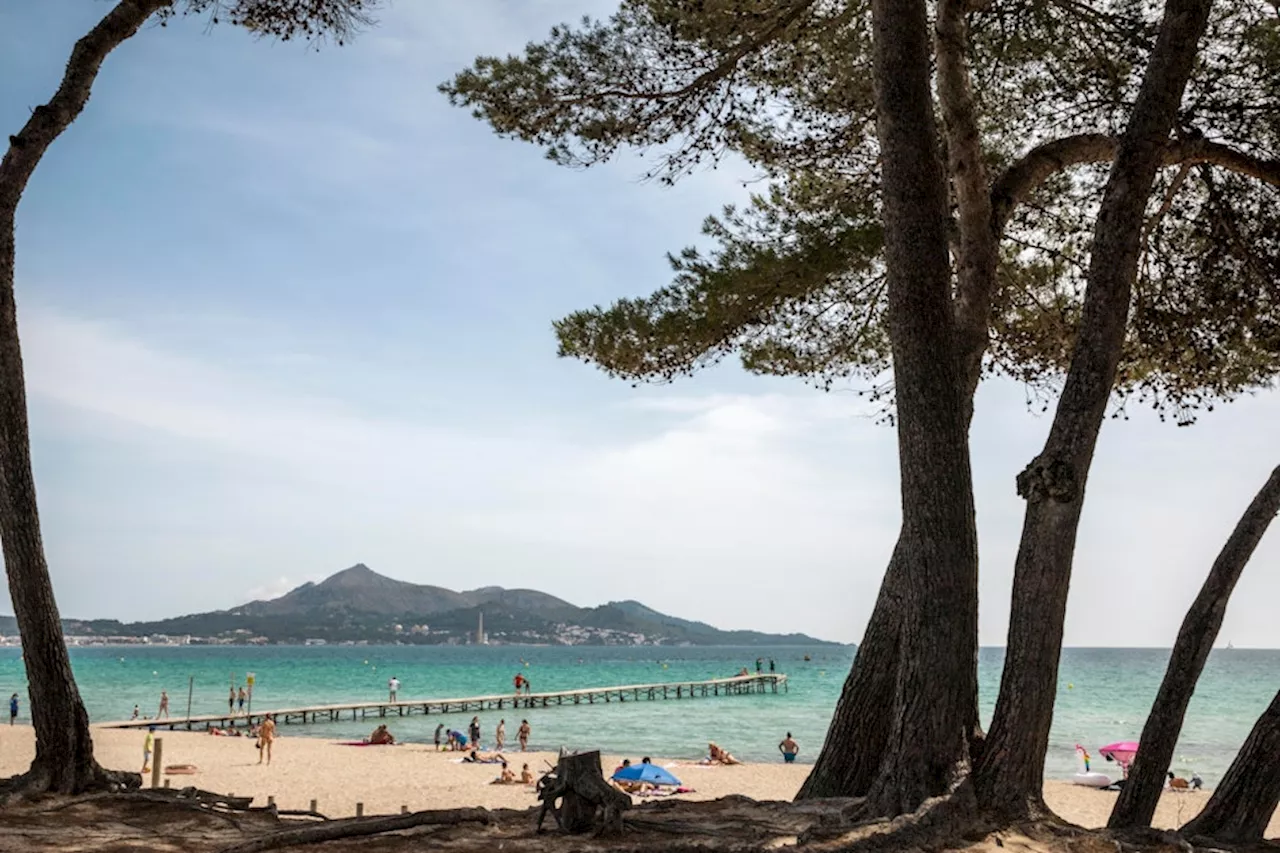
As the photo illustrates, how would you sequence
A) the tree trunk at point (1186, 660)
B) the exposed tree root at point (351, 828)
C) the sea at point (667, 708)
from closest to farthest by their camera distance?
the exposed tree root at point (351, 828)
the tree trunk at point (1186, 660)
the sea at point (667, 708)

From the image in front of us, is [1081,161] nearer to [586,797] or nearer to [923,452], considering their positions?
[923,452]

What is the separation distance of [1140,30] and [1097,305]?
9.68 feet

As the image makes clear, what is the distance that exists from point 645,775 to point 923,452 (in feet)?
54.9

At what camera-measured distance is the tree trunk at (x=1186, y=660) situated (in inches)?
229

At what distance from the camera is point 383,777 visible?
967 inches

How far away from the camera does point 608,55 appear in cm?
815

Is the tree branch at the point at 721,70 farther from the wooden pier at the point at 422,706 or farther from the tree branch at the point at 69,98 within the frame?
the wooden pier at the point at 422,706

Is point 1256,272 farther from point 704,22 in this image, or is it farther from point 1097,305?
point 704,22

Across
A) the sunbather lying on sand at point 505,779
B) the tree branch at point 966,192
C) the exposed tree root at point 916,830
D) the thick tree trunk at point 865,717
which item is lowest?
the sunbather lying on sand at point 505,779

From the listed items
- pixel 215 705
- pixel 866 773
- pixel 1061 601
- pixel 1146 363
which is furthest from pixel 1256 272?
pixel 215 705

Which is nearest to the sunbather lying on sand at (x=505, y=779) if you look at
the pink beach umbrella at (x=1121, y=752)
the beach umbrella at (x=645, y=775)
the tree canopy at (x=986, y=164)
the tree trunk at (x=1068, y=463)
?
the beach umbrella at (x=645, y=775)

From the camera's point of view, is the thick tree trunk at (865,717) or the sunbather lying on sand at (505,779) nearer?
the thick tree trunk at (865,717)

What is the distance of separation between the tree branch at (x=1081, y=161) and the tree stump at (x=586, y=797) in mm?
4136

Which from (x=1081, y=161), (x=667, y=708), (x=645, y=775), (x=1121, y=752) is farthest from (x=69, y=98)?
(x=667, y=708)
